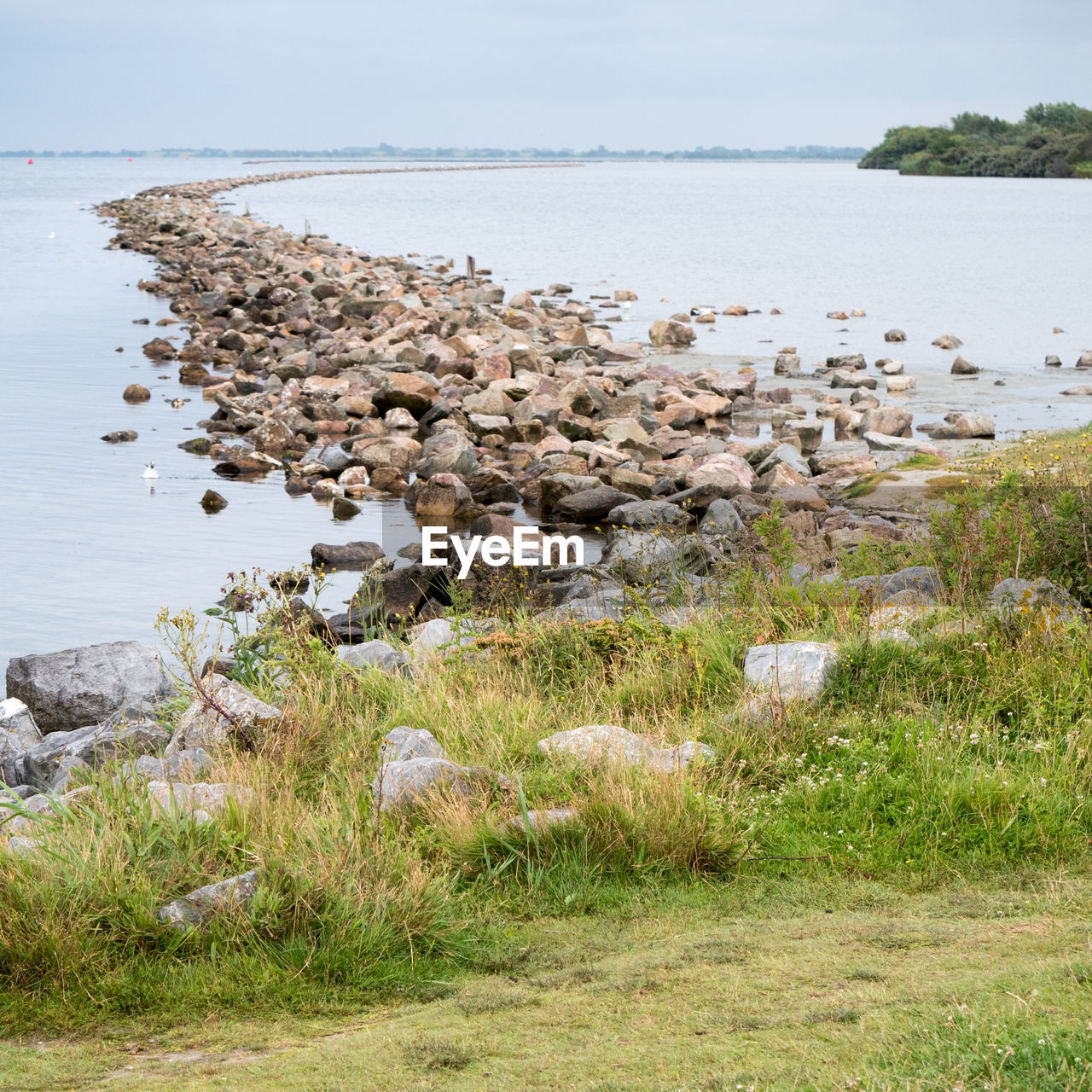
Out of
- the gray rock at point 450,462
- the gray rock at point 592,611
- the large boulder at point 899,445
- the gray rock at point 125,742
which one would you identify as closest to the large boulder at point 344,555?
the gray rock at point 450,462

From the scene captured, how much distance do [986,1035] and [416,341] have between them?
72.9 feet

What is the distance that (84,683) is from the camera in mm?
8750

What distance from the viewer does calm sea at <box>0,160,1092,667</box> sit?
13617 millimetres

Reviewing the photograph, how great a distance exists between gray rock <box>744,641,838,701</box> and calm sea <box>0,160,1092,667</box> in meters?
6.39

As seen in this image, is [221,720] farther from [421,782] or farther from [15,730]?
[15,730]

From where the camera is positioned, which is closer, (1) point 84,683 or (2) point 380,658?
(2) point 380,658

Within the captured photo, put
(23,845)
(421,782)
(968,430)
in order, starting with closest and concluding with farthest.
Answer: (23,845)
(421,782)
(968,430)

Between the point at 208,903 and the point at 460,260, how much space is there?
4815cm

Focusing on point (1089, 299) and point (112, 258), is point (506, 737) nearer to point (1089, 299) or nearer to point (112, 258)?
point (1089, 299)

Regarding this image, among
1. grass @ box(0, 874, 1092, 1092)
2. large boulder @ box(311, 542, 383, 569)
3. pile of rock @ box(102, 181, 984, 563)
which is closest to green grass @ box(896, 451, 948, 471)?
pile of rock @ box(102, 181, 984, 563)

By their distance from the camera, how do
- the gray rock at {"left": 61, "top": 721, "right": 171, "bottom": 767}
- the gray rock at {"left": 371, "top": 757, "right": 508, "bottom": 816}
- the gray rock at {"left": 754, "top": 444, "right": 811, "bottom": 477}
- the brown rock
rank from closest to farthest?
the gray rock at {"left": 371, "top": 757, "right": 508, "bottom": 816}, the gray rock at {"left": 61, "top": 721, "right": 171, "bottom": 767}, the gray rock at {"left": 754, "top": 444, "right": 811, "bottom": 477}, the brown rock

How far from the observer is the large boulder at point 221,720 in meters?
6.49

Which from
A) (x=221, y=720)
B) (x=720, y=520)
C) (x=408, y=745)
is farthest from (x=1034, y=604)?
(x=720, y=520)

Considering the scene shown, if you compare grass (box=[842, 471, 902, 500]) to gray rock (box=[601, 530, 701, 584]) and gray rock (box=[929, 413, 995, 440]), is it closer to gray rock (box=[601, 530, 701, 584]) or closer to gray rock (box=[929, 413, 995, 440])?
gray rock (box=[601, 530, 701, 584])
